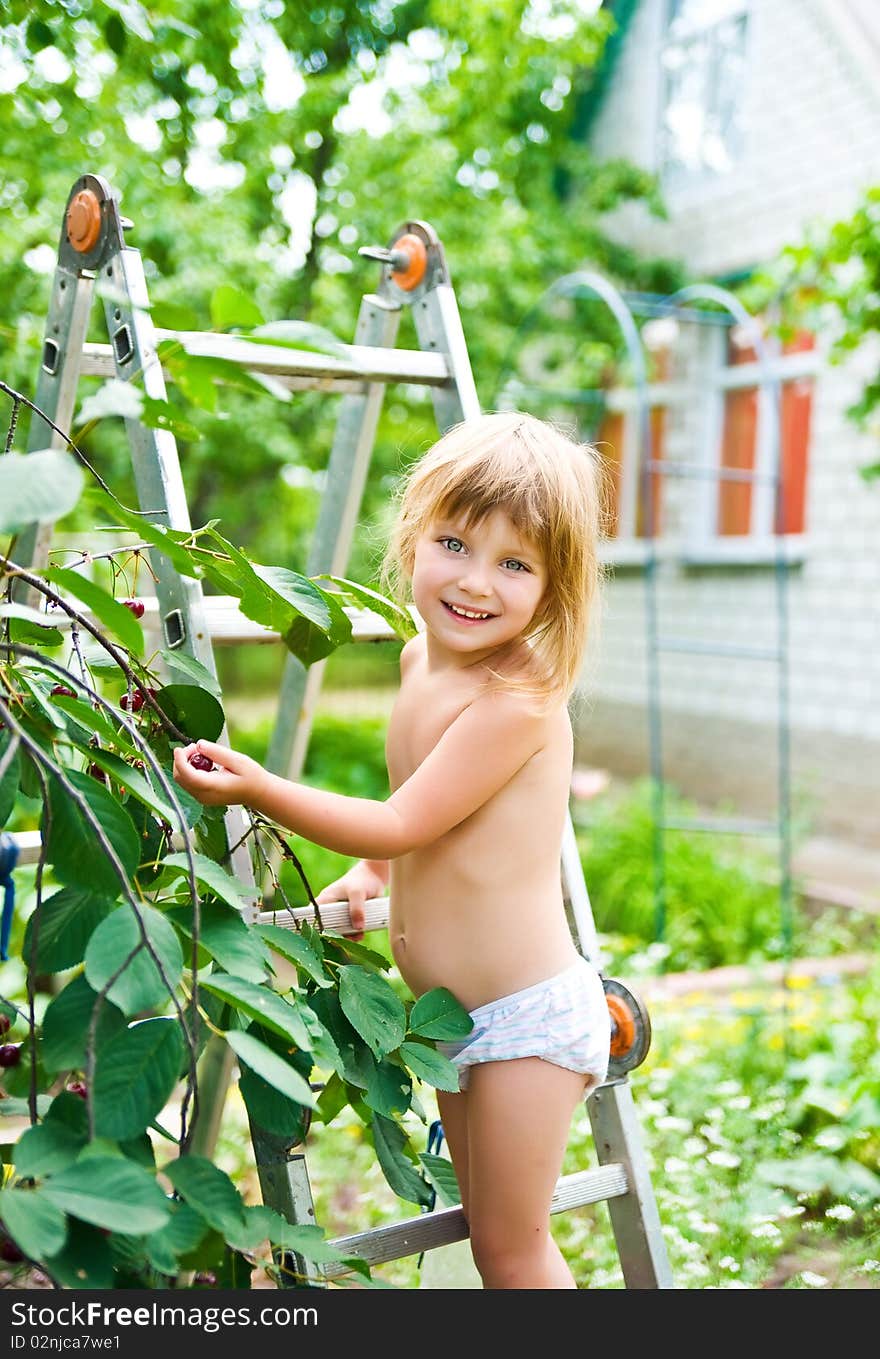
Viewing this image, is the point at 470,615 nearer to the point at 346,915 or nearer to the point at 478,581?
the point at 478,581

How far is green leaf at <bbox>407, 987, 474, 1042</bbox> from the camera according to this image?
125 cm

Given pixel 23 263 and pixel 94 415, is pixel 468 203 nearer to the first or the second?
pixel 23 263

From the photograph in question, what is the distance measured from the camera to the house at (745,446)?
19.4 ft

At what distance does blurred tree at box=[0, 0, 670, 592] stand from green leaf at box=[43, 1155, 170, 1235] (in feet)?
A: 14.5

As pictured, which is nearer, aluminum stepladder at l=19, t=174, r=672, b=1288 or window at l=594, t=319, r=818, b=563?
aluminum stepladder at l=19, t=174, r=672, b=1288

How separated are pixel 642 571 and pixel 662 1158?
5466mm

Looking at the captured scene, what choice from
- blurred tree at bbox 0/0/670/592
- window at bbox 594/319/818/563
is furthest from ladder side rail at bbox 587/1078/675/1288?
window at bbox 594/319/818/563

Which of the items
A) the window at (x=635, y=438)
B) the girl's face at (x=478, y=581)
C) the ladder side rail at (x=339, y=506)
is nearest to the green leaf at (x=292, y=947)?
the girl's face at (x=478, y=581)

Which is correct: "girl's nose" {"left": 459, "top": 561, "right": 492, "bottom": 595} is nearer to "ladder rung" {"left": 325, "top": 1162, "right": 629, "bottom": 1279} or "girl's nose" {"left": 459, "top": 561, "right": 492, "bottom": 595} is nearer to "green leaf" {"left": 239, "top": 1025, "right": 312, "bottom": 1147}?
"green leaf" {"left": 239, "top": 1025, "right": 312, "bottom": 1147}

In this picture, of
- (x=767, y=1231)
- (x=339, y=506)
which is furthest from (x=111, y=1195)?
(x=767, y=1231)

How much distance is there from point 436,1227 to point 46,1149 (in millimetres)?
753

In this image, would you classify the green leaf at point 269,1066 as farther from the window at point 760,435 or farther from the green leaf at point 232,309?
the window at point 760,435

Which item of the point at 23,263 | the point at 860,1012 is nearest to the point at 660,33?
the point at 23,263

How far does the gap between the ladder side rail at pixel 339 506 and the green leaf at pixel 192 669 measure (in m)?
0.67
